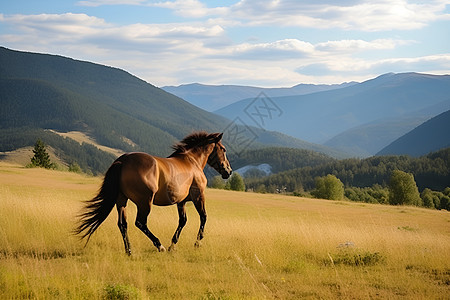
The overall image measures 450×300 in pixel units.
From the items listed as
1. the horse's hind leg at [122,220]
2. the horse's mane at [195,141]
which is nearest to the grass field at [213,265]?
the horse's hind leg at [122,220]

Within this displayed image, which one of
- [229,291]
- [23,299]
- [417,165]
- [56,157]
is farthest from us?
[56,157]

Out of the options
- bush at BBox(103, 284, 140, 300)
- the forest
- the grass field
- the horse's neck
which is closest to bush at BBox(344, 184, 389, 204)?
the forest

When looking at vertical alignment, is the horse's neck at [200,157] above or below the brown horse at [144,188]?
above

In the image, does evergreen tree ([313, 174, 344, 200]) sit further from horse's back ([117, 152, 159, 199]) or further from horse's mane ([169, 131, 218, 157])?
horse's back ([117, 152, 159, 199])

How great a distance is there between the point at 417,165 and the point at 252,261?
172877 millimetres

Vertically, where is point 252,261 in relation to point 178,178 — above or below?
below

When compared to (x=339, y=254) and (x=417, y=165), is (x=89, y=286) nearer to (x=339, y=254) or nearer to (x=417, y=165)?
(x=339, y=254)

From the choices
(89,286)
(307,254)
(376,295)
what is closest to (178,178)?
(307,254)

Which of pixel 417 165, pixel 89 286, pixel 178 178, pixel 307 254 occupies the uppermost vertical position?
pixel 178 178

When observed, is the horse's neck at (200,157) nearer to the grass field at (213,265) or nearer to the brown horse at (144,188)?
the brown horse at (144,188)

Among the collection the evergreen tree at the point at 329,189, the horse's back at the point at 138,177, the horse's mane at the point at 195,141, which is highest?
the horse's mane at the point at 195,141

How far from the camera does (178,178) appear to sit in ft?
32.8

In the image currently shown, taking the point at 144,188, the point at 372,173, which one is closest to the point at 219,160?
the point at 144,188

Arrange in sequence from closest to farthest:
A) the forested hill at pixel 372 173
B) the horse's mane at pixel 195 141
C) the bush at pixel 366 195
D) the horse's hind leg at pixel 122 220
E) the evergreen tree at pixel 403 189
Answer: the horse's hind leg at pixel 122 220 → the horse's mane at pixel 195 141 → the evergreen tree at pixel 403 189 → the bush at pixel 366 195 → the forested hill at pixel 372 173
